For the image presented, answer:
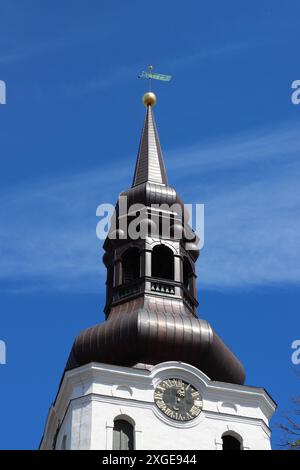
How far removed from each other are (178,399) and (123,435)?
200cm

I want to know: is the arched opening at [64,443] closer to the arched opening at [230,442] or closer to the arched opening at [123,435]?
the arched opening at [123,435]

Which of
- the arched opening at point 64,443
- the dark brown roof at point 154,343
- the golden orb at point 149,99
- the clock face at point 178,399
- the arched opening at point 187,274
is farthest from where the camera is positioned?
the golden orb at point 149,99

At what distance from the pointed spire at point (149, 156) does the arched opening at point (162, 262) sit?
3406 millimetres

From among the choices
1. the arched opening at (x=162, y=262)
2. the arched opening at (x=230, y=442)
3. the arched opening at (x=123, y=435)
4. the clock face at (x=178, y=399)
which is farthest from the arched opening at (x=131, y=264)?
the arched opening at (x=230, y=442)

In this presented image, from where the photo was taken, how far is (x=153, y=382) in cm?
3431

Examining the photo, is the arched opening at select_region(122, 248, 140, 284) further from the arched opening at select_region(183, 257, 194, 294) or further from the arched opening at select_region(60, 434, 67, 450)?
the arched opening at select_region(60, 434, 67, 450)

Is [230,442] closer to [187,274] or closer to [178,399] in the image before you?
[178,399]

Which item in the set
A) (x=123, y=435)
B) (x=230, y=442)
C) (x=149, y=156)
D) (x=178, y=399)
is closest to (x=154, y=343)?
(x=178, y=399)

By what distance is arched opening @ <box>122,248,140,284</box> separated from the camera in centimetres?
3859

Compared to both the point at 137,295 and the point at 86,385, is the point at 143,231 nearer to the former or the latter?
the point at 137,295

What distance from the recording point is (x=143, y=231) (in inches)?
1518

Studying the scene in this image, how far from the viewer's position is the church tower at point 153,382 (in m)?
33.5
